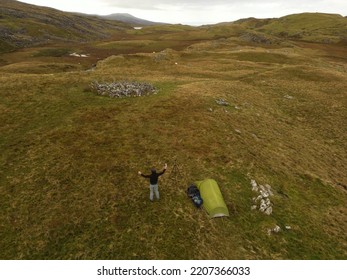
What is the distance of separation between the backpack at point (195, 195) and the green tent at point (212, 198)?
0.91 feet

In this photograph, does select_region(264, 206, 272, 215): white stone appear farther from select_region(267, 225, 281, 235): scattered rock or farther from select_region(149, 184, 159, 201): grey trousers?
select_region(149, 184, 159, 201): grey trousers

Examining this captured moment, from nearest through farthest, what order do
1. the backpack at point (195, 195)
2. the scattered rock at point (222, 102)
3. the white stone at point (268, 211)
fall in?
the backpack at point (195, 195)
the white stone at point (268, 211)
the scattered rock at point (222, 102)

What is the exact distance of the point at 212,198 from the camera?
Result: 20812mm

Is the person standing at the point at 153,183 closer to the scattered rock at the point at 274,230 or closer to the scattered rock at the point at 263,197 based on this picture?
the scattered rock at the point at 263,197

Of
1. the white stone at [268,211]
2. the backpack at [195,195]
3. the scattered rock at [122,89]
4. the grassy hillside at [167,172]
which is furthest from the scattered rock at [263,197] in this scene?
the scattered rock at [122,89]

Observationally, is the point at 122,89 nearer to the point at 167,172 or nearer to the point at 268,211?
the point at 167,172

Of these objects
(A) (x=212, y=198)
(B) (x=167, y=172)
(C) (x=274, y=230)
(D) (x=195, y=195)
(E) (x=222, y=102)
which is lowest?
(E) (x=222, y=102)

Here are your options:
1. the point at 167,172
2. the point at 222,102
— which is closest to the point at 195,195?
the point at 167,172

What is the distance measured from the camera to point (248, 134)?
109ft

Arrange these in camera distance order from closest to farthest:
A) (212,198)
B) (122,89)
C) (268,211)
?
(212,198), (268,211), (122,89)

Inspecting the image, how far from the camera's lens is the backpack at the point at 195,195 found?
20766mm

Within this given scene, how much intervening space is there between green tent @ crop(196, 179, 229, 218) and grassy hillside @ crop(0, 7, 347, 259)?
659mm

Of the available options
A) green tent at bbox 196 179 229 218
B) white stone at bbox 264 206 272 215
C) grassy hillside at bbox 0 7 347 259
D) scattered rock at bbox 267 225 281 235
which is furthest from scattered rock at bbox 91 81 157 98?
scattered rock at bbox 267 225 281 235

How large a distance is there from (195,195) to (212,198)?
4.43 feet
